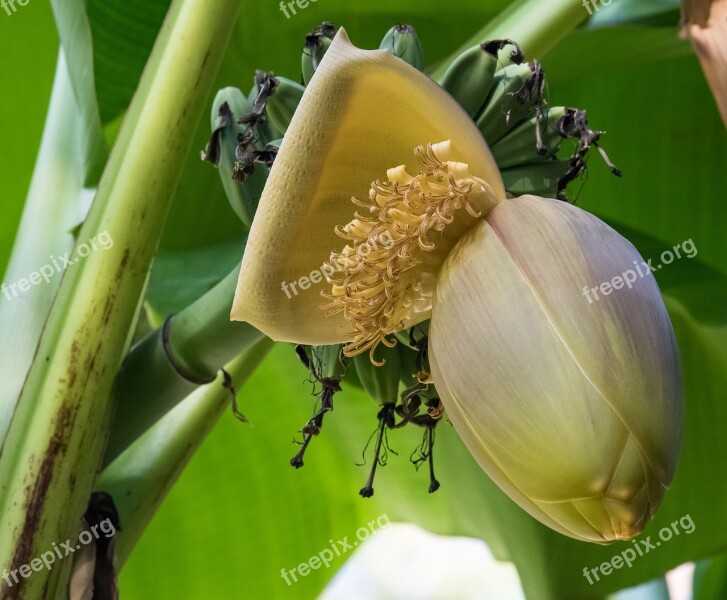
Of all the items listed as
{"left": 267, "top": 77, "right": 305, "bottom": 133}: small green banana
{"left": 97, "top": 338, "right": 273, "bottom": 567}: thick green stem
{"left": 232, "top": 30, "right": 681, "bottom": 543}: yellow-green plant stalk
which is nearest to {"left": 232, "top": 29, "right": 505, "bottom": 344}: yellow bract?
{"left": 232, "top": 30, "right": 681, "bottom": 543}: yellow-green plant stalk

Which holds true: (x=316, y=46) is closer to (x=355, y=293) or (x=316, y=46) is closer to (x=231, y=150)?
(x=231, y=150)

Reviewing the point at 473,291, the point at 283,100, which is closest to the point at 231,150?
the point at 283,100

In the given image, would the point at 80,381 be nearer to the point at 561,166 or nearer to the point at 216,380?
the point at 216,380

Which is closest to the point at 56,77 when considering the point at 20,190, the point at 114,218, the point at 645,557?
the point at 20,190

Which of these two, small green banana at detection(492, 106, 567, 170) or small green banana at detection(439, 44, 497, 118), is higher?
small green banana at detection(439, 44, 497, 118)

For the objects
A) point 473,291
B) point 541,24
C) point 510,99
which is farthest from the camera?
point 541,24

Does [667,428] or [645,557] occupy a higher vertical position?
[667,428]

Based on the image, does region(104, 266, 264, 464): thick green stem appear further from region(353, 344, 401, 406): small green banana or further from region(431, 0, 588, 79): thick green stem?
region(431, 0, 588, 79): thick green stem
